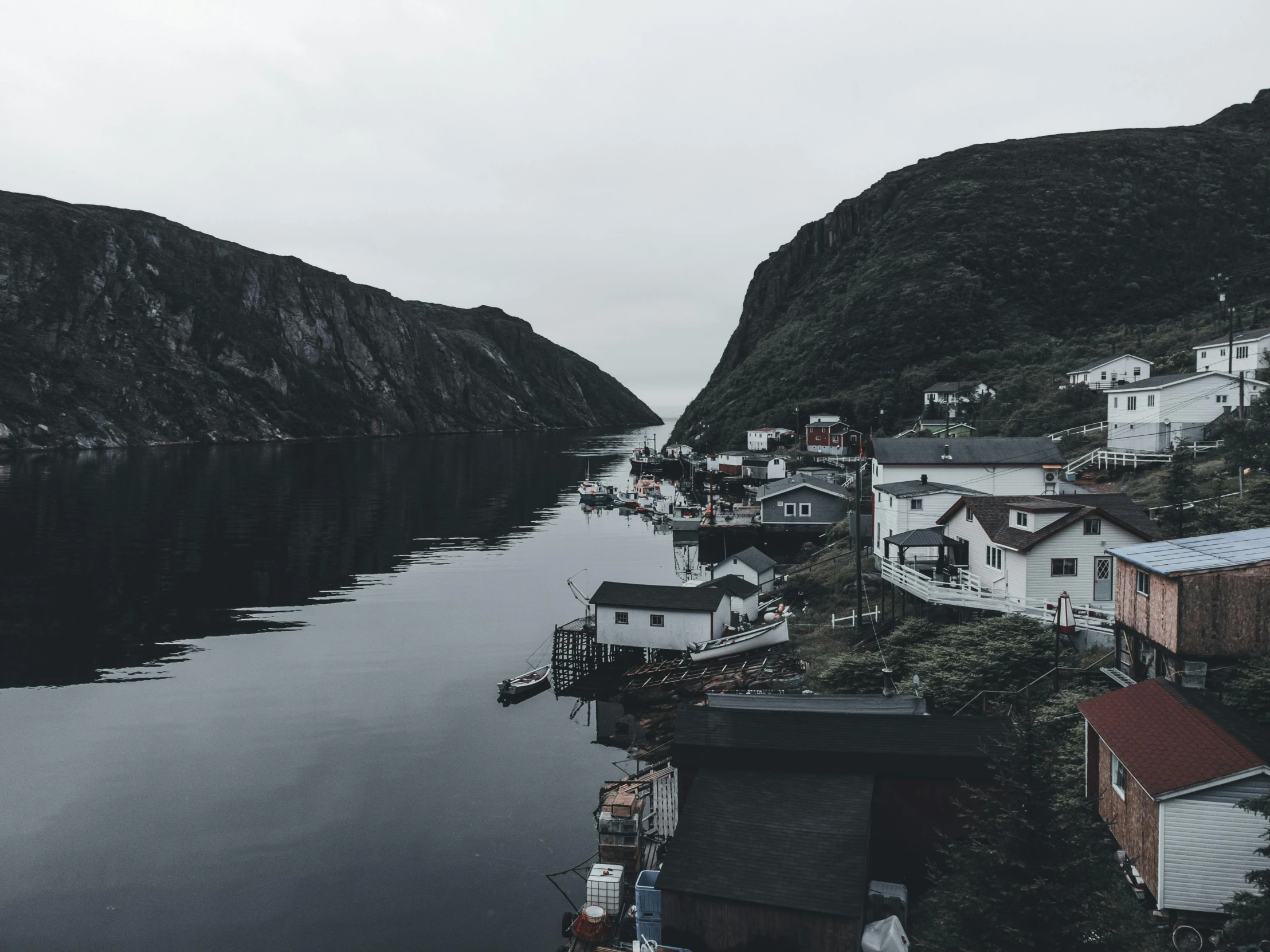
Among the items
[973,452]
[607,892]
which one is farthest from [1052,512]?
[607,892]

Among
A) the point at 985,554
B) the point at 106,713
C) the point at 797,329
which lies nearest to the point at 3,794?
the point at 106,713

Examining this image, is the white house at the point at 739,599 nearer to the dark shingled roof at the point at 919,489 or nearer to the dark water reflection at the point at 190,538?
the dark shingled roof at the point at 919,489

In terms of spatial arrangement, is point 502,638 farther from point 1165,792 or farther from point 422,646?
point 1165,792

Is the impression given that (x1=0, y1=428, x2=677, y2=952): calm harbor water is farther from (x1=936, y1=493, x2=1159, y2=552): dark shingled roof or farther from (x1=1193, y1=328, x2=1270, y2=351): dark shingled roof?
(x1=1193, y1=328, x2=1270, y2=351): dark shingled roof

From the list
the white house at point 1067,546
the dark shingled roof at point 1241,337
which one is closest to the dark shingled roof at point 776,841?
the white house at point 1067,546

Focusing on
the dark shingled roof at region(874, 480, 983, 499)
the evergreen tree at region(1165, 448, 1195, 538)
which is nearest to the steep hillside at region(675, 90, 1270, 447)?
the evergreen tree at region(1165, 448, 1195, 538)

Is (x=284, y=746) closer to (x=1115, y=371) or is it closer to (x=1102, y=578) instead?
(x=1102, y=578)
